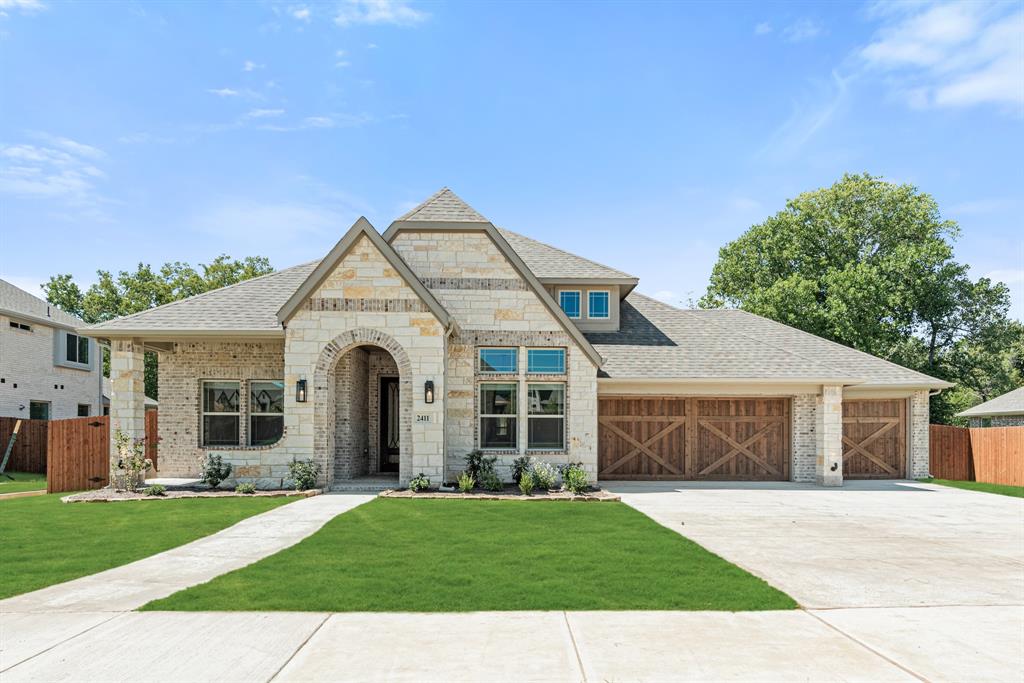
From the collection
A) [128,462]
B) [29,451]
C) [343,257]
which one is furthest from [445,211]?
[29,451]

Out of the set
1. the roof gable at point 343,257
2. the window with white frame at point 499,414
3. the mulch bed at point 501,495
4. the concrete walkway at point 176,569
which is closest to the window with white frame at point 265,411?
the roof gable at point 343,257

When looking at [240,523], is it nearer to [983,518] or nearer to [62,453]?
[62,453]

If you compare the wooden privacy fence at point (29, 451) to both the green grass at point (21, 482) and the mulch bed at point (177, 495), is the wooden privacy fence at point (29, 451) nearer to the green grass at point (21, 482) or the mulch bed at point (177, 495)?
the green grass at point (21, 482)

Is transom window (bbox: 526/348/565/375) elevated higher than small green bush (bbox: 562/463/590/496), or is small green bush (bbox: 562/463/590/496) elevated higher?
transom window (bbox: 526/348/565/375)

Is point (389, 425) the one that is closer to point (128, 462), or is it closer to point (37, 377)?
point (128, 462)

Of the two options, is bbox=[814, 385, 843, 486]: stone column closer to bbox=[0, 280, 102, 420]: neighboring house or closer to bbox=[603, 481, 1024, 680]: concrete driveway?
bbox=[603, 481, 1024, 680]: concrete driveway

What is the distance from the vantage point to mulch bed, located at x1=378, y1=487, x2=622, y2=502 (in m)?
14.3

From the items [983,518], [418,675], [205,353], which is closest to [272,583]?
[418,675]

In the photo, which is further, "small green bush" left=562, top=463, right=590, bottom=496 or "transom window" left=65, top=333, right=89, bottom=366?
"transom window" left=65, top=333, right=89, bottom=366

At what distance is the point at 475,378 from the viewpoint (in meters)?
16.8

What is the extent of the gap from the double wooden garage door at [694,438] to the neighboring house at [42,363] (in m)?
22.0

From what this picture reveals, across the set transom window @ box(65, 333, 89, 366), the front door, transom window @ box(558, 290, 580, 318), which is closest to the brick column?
the front door

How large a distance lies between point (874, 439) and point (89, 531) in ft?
67.2

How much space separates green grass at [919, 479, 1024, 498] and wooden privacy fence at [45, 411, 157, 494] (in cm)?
2260
